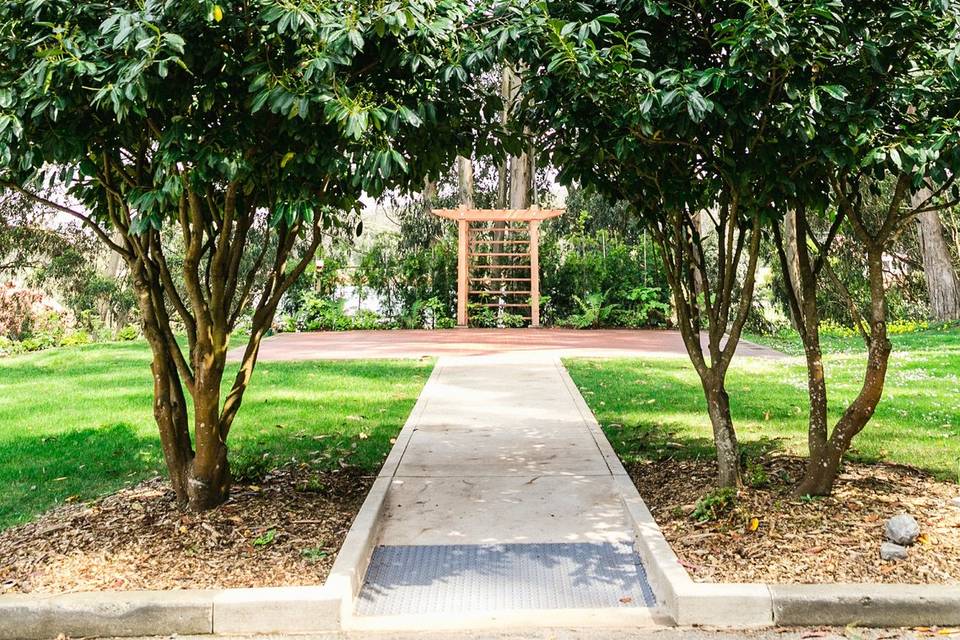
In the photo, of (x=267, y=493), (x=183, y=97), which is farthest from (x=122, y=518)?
(x=183, y=97)

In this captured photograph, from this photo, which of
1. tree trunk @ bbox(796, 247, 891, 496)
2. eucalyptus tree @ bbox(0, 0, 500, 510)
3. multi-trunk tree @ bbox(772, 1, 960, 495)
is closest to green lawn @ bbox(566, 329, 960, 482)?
tree trunk @ bbox(796, 247, 891, 496)

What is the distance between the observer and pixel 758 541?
4254mm

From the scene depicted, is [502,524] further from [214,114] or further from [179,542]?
[214,114]

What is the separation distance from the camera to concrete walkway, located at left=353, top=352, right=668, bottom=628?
3.95 metres

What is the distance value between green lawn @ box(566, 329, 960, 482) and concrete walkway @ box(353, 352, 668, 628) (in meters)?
0.52

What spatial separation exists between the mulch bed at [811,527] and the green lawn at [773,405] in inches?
25.2

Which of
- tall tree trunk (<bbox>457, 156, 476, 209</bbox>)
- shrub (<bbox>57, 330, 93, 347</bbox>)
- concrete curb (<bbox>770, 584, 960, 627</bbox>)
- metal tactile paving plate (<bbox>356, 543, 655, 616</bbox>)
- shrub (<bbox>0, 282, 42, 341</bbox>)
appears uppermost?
tall tree trunk (<bbox>457, 156, 476, 209</bbox>)

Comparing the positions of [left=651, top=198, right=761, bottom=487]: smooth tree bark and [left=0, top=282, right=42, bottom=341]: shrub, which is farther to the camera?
[left=0, top=282, right=42, bottom=341]: shrub

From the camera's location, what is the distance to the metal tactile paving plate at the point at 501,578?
3.90 meters

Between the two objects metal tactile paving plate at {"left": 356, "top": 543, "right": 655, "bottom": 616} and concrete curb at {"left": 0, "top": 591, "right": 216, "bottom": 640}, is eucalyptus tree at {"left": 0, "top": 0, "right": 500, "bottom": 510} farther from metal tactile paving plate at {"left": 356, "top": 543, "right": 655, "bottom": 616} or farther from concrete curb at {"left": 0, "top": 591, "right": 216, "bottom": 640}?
metal tactile paving plate at {"left": 356, "top": 543, "right": 655, "bottom": 616}

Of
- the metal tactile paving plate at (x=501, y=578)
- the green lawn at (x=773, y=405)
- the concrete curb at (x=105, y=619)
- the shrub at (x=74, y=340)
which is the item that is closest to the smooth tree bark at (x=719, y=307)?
the metal tactile paving plate at (x=501, y=578)

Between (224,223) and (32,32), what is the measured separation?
128cm

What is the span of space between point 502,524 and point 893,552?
6.90 ft

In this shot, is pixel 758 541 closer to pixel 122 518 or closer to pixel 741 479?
pixel 741 479
